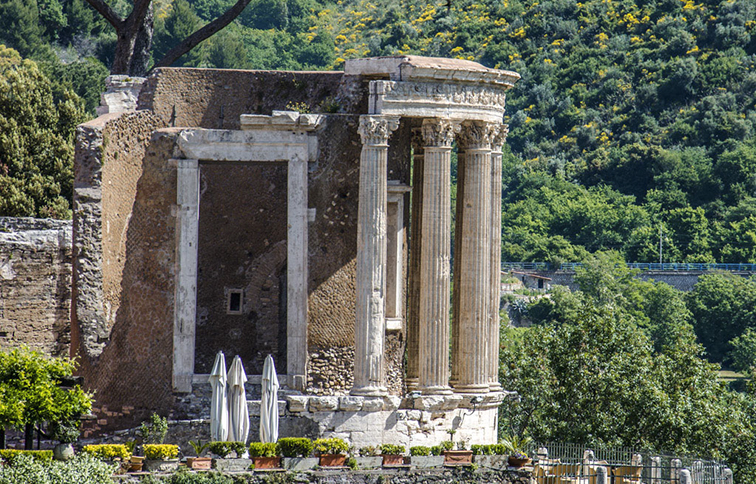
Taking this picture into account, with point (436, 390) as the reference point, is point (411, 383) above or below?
above

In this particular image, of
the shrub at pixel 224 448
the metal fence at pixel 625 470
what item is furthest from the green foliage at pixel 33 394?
the metal fence at pixel 625 470

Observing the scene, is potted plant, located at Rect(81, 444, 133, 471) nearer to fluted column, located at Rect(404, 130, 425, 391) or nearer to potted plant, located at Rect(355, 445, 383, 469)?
potted plant, located at Rect(355, 445, 383, 469)

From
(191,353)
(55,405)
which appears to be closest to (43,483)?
(55,405)

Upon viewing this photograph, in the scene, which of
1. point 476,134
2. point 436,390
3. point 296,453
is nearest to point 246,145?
point 476,134

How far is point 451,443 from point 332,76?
10372mm

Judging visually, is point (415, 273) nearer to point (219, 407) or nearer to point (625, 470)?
point (625, 470)

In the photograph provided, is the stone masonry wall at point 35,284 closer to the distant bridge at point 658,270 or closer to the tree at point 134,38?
the tree at point 134,38

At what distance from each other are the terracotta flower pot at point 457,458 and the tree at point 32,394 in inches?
329

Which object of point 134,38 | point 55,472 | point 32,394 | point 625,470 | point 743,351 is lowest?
point 625,470

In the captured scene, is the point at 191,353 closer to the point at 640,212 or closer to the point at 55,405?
the point at 55,405

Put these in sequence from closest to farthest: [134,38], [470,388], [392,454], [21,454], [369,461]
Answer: [21,454]
[369,461]
[392,454]
[470,388]
[134,38]

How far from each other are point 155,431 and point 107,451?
354 cm

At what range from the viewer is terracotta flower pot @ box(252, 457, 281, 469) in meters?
34.2

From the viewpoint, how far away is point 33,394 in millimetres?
33250
